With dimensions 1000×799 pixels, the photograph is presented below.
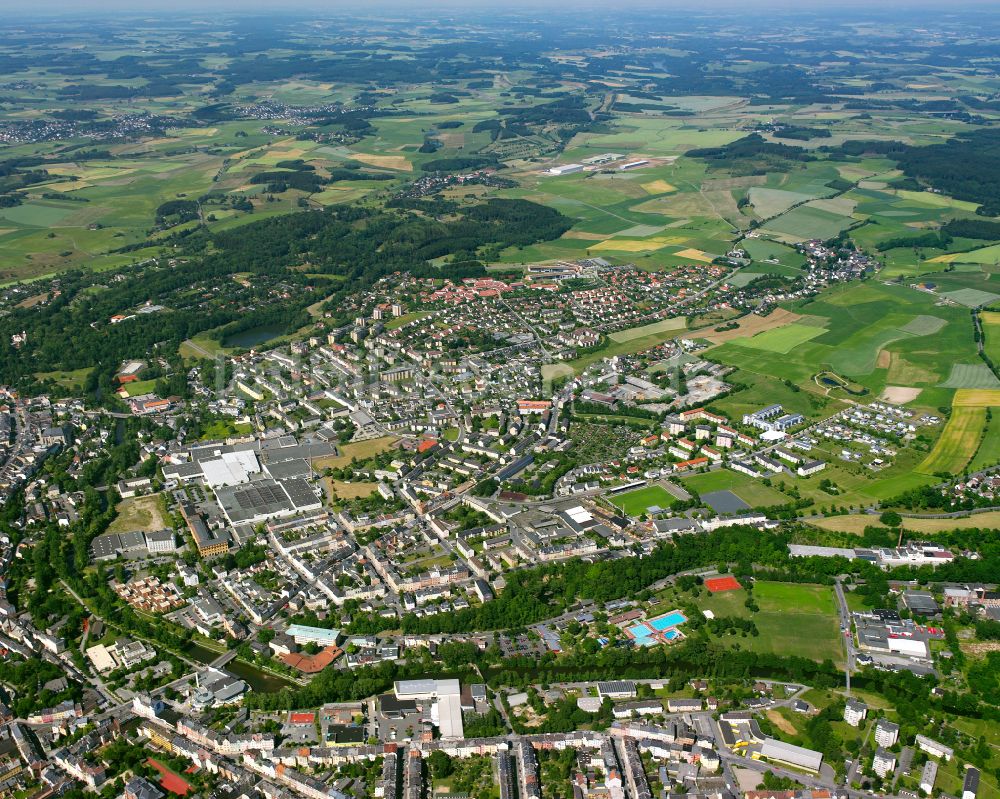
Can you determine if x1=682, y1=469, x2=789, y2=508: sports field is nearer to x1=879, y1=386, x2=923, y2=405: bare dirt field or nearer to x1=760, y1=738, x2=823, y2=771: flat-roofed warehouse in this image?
x1=879, y1=386, x2=923, y2=405: bare dirt field

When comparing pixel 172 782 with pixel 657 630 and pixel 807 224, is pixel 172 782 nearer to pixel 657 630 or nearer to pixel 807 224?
pixel 657 630

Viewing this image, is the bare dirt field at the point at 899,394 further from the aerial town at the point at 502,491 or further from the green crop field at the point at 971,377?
the green crop field at the point at 971,377

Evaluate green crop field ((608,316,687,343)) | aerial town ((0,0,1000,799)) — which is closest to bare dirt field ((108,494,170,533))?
aerial town ((0,0,1000,799))

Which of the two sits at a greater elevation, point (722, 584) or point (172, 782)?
point (722, 584)

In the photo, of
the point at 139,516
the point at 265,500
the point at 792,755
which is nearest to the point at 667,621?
the point at 792,755

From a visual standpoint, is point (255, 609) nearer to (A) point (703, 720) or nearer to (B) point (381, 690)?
(B) point (381, 690)
